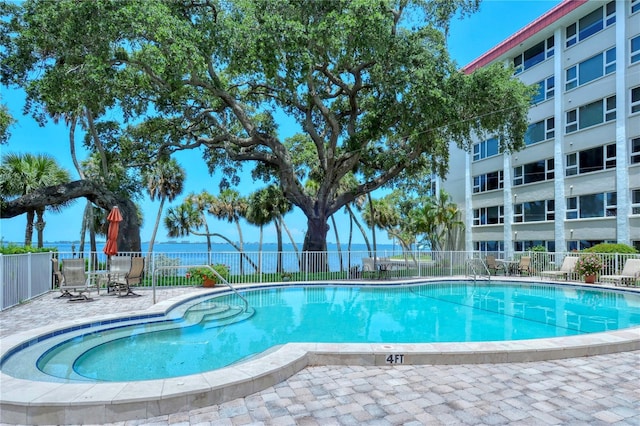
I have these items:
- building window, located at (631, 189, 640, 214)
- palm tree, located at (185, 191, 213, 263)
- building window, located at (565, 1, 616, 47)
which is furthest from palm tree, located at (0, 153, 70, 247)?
building window, located at (565, 1, 616, 47)

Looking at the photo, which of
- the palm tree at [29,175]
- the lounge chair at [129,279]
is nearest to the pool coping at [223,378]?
the lounge chair at [129,279]

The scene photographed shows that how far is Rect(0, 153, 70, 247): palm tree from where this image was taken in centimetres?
1805

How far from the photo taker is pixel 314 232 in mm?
18594

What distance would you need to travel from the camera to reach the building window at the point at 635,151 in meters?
18.3

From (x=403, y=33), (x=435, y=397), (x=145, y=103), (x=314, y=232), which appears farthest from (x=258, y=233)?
(x=435, y=397)

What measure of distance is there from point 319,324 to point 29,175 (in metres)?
17.2

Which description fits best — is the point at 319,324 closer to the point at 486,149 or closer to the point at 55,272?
the point at 55,272

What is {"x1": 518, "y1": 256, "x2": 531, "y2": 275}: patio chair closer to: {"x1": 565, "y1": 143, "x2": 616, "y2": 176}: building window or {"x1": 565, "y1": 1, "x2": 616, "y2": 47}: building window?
{"x1": 565, "y1": 143, "x2": 616, "y2": 176}: building window

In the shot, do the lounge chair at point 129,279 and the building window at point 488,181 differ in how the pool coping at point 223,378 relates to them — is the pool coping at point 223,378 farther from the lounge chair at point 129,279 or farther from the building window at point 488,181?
the building window at point 488,181

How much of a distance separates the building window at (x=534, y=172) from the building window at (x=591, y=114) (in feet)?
7.38

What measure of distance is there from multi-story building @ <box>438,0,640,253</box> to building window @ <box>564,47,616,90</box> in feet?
0.17

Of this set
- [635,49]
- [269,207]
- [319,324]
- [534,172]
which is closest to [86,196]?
[319,324]

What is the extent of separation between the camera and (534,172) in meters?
23.9

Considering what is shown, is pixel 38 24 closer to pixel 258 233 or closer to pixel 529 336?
pixel 529 336
